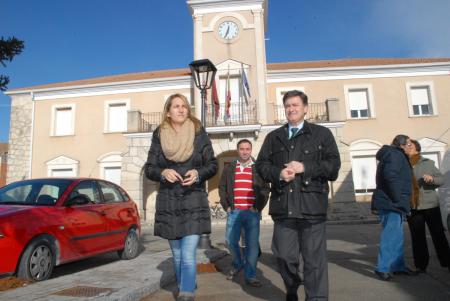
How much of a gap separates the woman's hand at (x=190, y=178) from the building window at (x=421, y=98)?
1922 cm

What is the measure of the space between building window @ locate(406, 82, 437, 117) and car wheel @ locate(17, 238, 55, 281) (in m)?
19.3

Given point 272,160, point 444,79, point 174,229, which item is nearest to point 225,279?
point 174,229

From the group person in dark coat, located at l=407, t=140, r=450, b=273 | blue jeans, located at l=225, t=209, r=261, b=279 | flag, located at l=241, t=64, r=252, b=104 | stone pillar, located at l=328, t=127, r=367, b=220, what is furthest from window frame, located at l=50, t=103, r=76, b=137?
person in dark coat, located at l=407, t=140, r=450, b=273

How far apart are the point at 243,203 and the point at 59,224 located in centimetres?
254

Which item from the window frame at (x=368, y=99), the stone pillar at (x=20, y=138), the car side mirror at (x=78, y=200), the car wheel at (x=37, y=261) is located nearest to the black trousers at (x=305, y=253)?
the car wheel at (x=37, y=261)

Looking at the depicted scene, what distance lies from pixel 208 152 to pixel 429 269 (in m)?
Result: 3.74

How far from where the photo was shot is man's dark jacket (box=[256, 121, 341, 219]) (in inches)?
113

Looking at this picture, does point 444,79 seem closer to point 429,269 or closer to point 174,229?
point 429,269

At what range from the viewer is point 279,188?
3.02 m

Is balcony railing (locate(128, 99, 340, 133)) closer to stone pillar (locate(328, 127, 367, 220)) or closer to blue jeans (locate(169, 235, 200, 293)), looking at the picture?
stone pillar (locate(328, 127, 367, 220))

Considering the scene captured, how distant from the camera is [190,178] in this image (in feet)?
10.4

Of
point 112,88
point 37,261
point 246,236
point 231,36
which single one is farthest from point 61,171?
point 246,236

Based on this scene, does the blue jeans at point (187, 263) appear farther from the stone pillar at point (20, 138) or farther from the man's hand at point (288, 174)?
the stone pillar at point (20, 138)

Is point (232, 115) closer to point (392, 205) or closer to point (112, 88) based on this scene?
point (112, 88)
